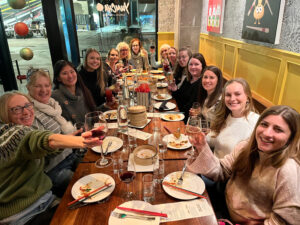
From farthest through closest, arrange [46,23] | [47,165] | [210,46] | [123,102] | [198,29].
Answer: [198,29] < [210,46] < [46,23] < [123,102] < [47,165]

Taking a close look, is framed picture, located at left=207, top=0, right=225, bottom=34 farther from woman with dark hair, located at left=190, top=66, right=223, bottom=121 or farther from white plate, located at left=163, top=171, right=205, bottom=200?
white plate, located at left=163, top=171, right=205, bottom=200

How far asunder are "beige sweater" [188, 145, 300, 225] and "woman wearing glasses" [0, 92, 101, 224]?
2.36 feet

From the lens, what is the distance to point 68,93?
2.18m

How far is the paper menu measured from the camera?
3.16 ft

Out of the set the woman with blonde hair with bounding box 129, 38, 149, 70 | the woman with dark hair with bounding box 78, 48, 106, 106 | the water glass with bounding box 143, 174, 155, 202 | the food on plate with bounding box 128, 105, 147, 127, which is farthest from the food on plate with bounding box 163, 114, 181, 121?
the woman with blonde hair with bounding box 129, 38, 149, 70

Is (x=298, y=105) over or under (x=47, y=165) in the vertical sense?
over

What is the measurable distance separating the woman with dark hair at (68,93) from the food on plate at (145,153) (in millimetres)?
1123

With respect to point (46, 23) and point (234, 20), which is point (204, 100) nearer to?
point (234, 20)

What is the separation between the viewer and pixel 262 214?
1.12 metres

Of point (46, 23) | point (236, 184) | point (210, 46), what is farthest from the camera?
point (210, 46)

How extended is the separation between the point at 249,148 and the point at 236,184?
9.1 inches

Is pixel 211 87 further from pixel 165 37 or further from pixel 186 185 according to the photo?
pixel 165 37

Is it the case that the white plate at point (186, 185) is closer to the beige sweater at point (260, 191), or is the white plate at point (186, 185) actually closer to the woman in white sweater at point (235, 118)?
the beige sweater at point (260, 191)

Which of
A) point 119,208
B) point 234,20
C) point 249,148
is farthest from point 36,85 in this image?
point 234,20
